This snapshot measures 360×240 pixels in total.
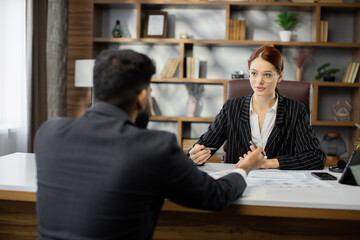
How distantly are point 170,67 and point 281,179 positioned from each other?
2.61 meters

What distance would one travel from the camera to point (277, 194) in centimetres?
127

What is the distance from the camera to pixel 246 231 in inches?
51.6

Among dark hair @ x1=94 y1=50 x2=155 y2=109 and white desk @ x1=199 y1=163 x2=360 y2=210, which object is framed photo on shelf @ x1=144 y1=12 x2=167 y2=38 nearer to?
white desk @ x1=199 y1=163 x2=360 y2=210

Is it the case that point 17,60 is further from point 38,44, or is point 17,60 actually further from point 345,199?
point 345,199

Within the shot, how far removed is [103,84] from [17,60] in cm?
294

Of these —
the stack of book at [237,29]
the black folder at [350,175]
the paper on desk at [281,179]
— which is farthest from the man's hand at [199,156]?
the stack of book at [237,29]

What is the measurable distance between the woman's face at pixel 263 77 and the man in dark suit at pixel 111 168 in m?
1.12

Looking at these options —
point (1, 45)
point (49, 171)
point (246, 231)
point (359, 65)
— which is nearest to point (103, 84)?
point (49, 171)

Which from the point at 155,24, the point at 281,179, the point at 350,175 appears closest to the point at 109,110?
the point at 281,179

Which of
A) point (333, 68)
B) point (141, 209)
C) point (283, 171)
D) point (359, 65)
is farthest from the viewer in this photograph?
point (333, 68)

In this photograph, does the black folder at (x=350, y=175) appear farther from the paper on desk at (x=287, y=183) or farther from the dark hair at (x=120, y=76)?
the dark hair at (x=120, y=76)

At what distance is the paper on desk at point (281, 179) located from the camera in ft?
4.61

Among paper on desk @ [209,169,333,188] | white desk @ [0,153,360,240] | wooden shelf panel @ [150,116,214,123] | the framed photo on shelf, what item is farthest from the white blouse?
the framed photo on shelf

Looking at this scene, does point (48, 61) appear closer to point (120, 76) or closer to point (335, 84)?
point (335, 84)
